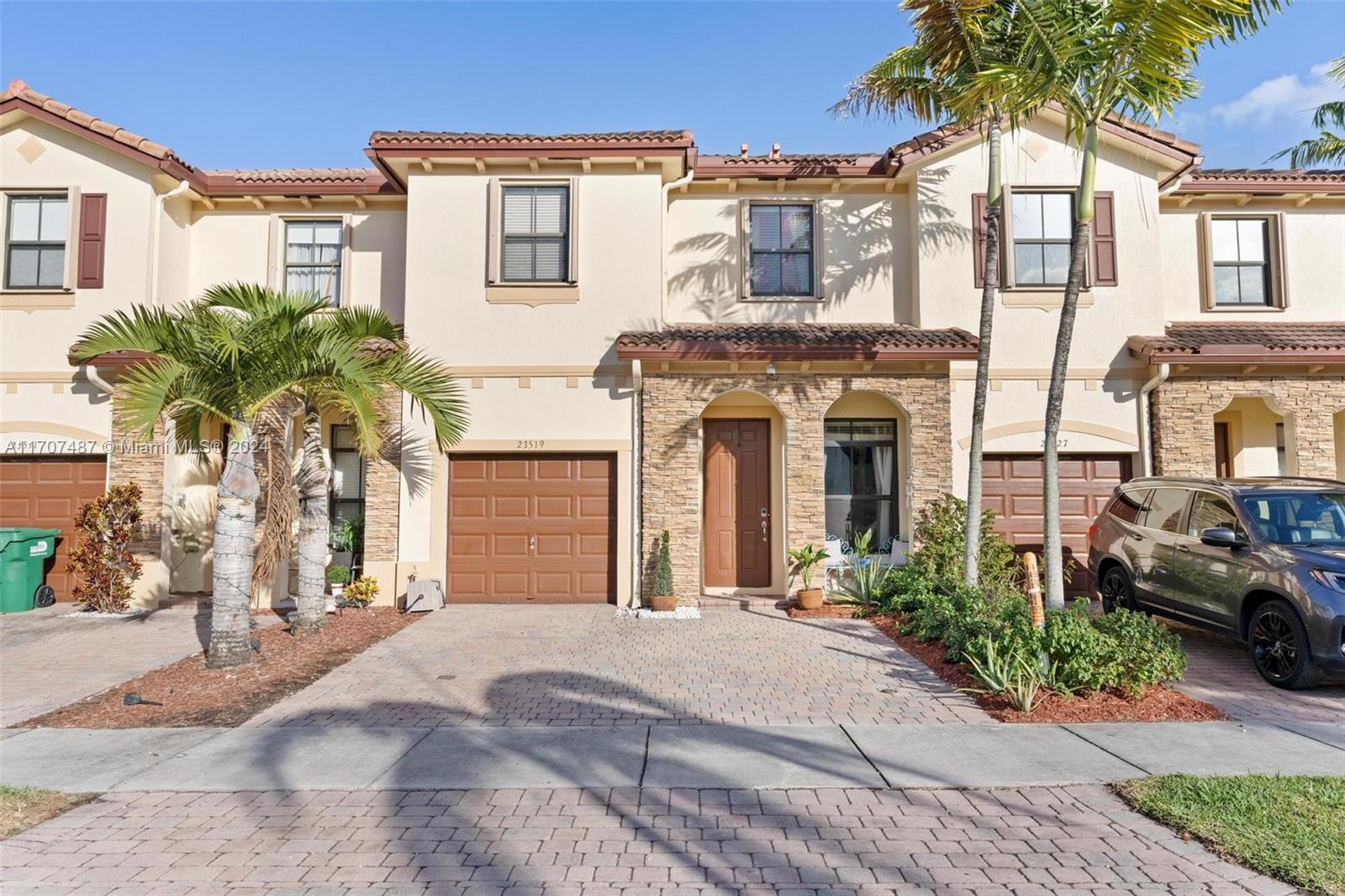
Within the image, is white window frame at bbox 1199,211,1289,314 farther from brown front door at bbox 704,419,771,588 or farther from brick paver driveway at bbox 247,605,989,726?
brick paver driveway at bbox 247,605,989,726

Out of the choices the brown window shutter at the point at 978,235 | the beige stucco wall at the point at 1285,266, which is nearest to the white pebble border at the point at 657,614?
the brown window shutter at the point at 978,235

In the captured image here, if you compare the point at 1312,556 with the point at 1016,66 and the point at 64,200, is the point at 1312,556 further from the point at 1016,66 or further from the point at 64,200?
the point at 64,200

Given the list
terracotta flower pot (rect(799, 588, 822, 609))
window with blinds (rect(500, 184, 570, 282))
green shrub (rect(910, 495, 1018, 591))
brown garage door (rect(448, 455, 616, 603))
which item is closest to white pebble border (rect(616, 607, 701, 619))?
brown garage door (rect(448, 455, 616, 603))

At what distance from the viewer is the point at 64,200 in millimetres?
11984

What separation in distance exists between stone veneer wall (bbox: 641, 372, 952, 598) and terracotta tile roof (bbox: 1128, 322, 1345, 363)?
3213 millimetres

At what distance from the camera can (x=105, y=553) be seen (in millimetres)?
10688

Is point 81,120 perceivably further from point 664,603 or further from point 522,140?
point 664,603

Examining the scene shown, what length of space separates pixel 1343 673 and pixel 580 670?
23.1ft

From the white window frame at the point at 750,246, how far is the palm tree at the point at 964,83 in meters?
2.17

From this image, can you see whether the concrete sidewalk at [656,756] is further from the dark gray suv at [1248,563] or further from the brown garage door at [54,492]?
the brown garage door at [54,492]

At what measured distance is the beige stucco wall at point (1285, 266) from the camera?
12555 mm

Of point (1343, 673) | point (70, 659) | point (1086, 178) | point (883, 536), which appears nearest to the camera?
point (1343, 673)

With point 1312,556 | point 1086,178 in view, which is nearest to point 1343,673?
point 1312,556

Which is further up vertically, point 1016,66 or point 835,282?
point 1016,66
